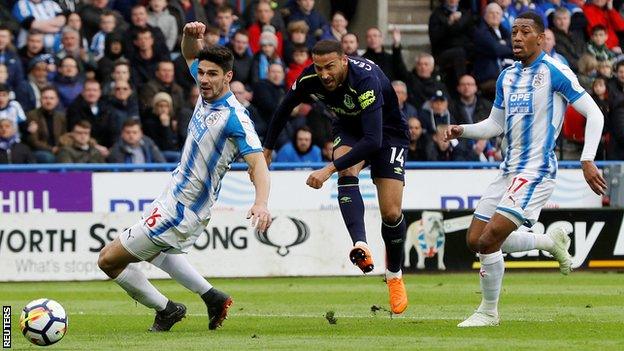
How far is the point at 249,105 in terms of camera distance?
66.9 ft

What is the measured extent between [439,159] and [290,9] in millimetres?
3760

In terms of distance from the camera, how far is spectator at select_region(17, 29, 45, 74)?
2006cm

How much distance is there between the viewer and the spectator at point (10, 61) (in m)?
19.6

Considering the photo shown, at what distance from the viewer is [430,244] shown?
18.6 m

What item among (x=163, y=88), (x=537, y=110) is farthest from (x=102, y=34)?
(x=537, y=110)

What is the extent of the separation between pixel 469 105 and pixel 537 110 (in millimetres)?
10762

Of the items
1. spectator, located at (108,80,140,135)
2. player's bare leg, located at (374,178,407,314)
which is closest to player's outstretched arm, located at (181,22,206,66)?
player's bare leg, located at (374,178,407,314)

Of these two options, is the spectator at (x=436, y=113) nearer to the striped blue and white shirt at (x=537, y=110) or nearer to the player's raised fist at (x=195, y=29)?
the striped blue and white shirt at (x=537, y=110)

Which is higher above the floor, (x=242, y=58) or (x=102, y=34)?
(x=102, y=34)

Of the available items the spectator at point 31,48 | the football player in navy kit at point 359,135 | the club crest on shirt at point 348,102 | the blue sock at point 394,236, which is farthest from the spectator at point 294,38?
the club crest on shirt at point 348,102

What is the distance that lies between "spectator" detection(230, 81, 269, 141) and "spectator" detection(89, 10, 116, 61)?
1.95 metres

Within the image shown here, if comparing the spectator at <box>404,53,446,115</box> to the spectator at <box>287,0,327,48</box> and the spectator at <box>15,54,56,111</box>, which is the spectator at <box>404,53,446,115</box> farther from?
the spectator at <box>15,54,56,111</box>

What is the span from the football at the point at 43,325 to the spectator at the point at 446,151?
38.9ft

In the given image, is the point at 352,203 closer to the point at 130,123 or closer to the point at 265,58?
the point at 130,123
